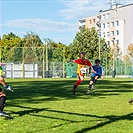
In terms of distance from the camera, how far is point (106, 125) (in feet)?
26.8

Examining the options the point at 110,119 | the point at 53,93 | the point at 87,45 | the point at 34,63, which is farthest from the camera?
the point at 87,45

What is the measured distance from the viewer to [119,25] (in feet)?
373

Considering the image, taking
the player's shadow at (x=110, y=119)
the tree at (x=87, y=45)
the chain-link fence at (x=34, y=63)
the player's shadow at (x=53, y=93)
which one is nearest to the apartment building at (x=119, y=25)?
the tree at (x=87, y=45)

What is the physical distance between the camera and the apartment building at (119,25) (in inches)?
4331

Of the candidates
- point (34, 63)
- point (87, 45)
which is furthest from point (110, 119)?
point (87, 45)

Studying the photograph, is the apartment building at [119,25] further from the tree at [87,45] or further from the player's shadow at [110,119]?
the player's shadow at [110,119]

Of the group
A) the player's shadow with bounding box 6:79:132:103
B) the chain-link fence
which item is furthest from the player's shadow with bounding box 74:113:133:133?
the chain-link fence

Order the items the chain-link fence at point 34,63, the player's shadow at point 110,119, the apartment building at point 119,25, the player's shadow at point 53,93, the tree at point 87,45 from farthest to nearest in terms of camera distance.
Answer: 1. the apartment building at point 119,25
2. the tree at point 87,45
3. the chain-link fence at point 34,63
4. the player's shadow at point 53,93
5. the player's shadow at point 110,119

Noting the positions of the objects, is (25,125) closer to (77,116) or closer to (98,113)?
(77,116)

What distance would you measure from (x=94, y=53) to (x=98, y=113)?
68313mm

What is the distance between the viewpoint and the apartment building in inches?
4331

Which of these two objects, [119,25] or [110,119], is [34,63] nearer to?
[110,119]

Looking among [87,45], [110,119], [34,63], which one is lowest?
[110,119]

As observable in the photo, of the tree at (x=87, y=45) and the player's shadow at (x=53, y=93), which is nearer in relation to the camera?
the player's shadow at (x=53, y=93)
